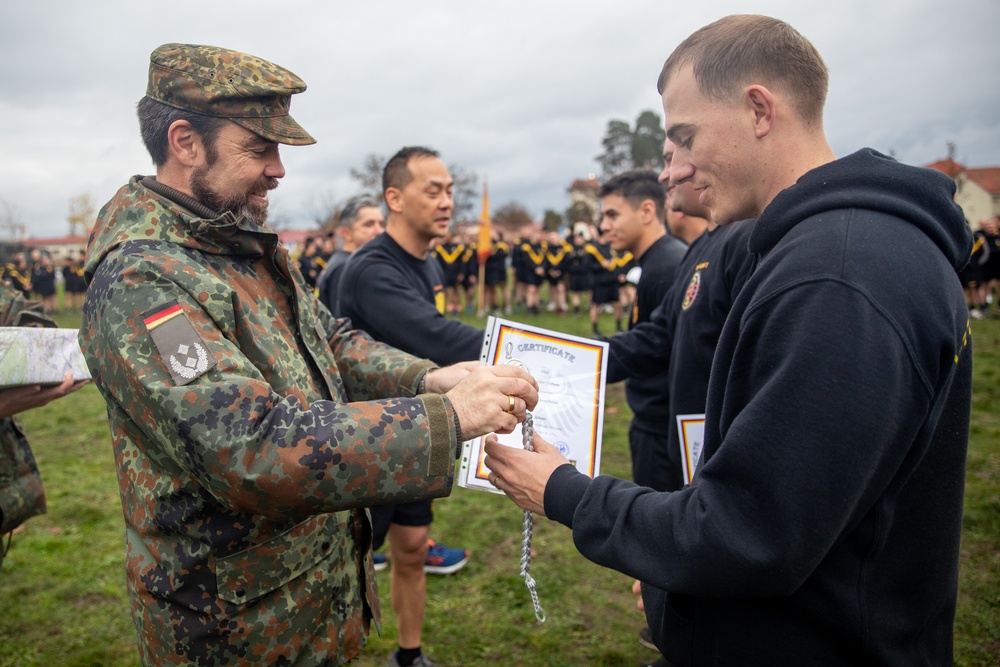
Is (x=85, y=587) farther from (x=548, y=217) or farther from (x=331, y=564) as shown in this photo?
(x=548, y=217)

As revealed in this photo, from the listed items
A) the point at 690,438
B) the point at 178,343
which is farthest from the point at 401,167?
the point at 178,343

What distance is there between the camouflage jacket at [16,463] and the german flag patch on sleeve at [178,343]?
199cm

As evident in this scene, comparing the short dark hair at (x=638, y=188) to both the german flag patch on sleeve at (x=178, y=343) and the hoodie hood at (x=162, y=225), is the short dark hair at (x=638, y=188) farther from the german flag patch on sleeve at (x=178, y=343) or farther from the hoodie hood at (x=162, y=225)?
the german flag patch on sleeve at (x=178, y=343)

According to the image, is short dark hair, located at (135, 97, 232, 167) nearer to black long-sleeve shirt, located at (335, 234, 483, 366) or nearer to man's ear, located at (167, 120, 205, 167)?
man's ear, located at (167, 120, 205, 167)

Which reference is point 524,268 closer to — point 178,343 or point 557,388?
point 557,388

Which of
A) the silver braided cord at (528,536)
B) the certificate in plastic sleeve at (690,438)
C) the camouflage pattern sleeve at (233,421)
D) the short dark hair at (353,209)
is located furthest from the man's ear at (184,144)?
the short dark hair at (353,209)

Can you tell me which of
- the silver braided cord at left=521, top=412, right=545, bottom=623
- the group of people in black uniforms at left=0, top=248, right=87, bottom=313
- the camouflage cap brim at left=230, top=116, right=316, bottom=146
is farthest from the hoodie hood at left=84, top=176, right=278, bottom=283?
the group of people in black uniforms at left=0, top=248, right=87, bottom=313

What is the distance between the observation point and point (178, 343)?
1602mm

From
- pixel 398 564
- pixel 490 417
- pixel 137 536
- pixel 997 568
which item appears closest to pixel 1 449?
pixel 137 536

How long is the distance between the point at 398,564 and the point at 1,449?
2.08 metres

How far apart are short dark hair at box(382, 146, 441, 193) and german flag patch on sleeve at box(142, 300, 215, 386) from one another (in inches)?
105

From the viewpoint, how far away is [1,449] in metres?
3.11

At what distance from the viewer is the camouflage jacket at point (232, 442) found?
5.19 ft

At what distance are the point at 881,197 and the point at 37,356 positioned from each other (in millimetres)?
3075
